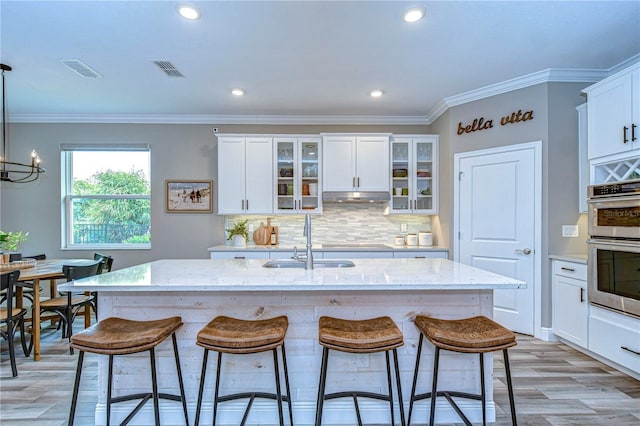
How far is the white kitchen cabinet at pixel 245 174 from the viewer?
14.1 ft

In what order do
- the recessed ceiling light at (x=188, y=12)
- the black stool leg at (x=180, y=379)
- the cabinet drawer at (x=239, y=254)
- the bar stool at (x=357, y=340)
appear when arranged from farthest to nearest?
the cabinet drawer at (x=239, y=254) → the recessed ceiling light at (x=188, y=12) → the black stool leg at (x=180, y=379) → the bar stool at (x=357, y=340)

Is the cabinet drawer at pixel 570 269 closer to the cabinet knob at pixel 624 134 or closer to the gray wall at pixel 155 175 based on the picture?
the cabinet knob at pixel 624 134

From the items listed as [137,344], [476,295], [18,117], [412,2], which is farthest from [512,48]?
[18,117]

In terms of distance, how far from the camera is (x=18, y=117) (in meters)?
4.42

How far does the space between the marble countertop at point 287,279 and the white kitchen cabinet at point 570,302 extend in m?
1.54

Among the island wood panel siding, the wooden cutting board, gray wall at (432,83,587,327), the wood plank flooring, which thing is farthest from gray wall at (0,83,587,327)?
the island wood panel siding

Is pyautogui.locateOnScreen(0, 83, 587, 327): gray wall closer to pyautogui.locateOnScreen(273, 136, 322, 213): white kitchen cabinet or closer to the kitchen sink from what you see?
pyautogui.locateOnScreen(273, 136, 322, 213): white kitchen cabinet

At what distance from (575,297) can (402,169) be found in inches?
92.0

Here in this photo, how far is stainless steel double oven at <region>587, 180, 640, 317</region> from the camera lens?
2342mm

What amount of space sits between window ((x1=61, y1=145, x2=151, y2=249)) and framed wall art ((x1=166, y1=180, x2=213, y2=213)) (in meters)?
0.36

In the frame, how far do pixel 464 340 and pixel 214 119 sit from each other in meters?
4.17

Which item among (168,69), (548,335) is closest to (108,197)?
(168,69)

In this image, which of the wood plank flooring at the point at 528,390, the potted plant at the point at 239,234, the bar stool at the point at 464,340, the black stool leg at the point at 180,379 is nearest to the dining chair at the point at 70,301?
the wood plank flooring at the point at 528,390

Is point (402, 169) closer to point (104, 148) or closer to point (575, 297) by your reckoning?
point (575, 297)
